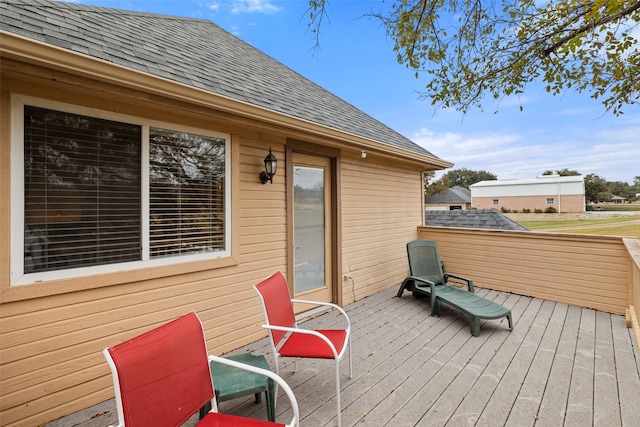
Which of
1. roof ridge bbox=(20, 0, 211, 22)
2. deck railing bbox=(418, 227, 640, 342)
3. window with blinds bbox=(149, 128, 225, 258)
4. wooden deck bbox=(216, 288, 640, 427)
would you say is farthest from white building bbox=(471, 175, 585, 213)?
roof ridge bbox=(20, 0, 211, 22)

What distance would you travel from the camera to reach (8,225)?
1933 mm

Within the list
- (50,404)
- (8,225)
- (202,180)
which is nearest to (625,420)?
(202,180)

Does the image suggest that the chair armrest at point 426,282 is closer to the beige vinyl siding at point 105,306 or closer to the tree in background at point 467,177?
the beige vinyl siding at point 105,306

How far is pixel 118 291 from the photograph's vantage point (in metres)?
2.43

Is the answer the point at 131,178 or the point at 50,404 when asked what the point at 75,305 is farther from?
the point at 131,178

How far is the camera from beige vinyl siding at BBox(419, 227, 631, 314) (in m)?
4.28

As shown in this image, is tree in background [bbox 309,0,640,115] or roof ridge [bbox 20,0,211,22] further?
tree in background [bbox 309,0,640,115]

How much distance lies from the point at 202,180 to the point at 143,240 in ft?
2.66

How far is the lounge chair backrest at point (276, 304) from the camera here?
222cm

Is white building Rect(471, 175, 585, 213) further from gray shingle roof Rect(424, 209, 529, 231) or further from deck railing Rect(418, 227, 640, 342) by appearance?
deck railing Rect(418, 227, 640, 342)

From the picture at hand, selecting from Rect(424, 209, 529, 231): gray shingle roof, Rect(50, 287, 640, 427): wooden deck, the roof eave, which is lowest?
Rect(50, 287, 640, 427): wooden deck

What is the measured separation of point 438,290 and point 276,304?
10.00ft

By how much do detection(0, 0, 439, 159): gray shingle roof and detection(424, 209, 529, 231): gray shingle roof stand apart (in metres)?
3.94

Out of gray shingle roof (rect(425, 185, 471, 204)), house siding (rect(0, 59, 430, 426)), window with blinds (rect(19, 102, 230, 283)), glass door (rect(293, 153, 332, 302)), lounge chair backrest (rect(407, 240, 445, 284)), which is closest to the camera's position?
house siding (rect(0, 59, 430, 426))
